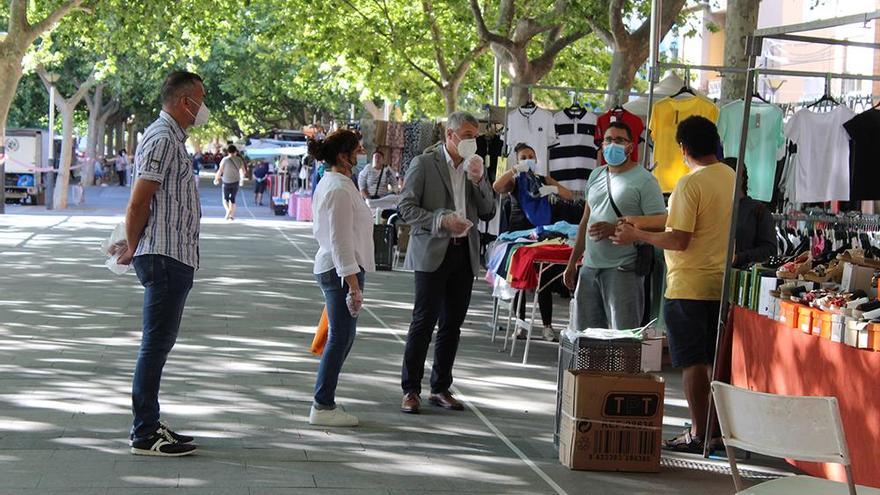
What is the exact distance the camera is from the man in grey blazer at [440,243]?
28.2 ft

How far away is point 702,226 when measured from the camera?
7676mm

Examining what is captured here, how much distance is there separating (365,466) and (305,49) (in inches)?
1053

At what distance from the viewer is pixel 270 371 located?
401 inches

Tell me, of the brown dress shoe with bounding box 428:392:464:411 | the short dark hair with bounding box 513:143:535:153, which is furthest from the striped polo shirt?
the short dark hair with bounding box 513:143:535:153

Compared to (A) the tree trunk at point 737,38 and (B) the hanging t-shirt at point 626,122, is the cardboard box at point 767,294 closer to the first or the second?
(B) the hanging t-shirt at point 626,122

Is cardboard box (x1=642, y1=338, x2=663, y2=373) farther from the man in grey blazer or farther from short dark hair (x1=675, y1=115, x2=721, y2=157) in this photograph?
short dark hair (x1=675, y1=115, x2=721, y2=157)

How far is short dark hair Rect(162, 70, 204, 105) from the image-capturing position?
7168 millimetres

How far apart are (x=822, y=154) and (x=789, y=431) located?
5.69 metres

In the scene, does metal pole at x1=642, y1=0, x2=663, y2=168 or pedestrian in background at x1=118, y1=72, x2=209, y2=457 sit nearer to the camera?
pedestrian in background at x1=118, y1=72, x2=209, y2=457

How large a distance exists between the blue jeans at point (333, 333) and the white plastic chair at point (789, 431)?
133 inches

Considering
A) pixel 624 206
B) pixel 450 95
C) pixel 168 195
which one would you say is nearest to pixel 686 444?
pixel 624 206


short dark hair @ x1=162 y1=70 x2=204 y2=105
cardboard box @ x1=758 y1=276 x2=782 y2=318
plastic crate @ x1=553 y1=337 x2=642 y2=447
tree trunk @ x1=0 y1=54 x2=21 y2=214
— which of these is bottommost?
plastic crate @ x1=553 y1=337 x2=642 y2=447

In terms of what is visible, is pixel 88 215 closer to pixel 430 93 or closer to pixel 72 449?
pixel 430 93

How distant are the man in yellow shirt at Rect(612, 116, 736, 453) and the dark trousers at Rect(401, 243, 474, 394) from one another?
51.0 inches
